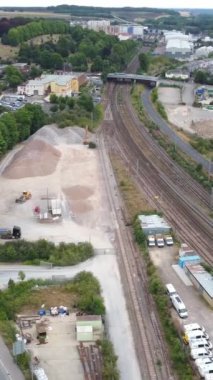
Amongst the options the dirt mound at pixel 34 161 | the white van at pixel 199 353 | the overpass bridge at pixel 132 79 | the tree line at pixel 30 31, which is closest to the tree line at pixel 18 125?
the dirt mound at pixel 34 161

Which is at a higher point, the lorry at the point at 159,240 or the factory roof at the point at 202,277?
the factory roof at the point at 202,277

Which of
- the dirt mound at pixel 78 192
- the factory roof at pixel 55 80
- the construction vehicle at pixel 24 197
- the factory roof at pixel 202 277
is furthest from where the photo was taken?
the factory roof at pixel 55 80

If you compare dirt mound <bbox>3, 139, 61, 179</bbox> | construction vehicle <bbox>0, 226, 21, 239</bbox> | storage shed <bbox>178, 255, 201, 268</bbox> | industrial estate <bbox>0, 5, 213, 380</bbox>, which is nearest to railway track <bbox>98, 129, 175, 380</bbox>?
industrial estate <bbox>0, 5, 213, 380</bbox>

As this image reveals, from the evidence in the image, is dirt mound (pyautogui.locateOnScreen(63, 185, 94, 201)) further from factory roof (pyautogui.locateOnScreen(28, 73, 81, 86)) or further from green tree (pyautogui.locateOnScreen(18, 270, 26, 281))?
factory roof (pyautogui.locateOnScreen(28, 73, 81, 86))

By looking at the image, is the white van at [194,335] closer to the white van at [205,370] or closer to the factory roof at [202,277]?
the white van at [205,370]

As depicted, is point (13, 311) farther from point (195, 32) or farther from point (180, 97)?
point (195, 32)

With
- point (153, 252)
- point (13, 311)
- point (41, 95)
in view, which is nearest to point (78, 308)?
point (13, 311)

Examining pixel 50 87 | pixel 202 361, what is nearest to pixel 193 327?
pixel 202 361
